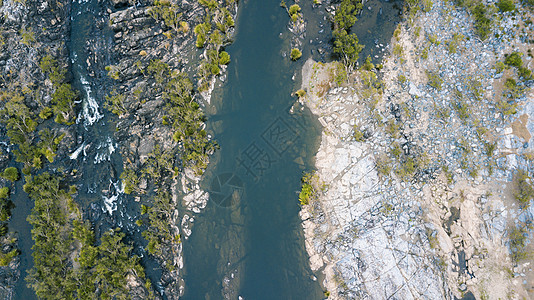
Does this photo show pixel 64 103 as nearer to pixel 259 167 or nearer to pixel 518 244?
pixel 259 167

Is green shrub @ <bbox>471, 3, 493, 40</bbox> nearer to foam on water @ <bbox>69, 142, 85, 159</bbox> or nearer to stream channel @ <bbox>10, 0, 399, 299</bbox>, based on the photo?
stream channel @ <bbox>10, 0, 399, 299</bbox>

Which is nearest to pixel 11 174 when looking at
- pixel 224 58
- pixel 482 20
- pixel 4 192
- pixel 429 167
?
pixel 4 192

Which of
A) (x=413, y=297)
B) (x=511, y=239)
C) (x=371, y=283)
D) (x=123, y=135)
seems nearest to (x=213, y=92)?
A: (x=123, y=135)

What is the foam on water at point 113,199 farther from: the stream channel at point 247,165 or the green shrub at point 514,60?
the green shrub at point 514,60

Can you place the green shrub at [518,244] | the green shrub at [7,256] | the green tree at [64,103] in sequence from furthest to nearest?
the green tree at [64,103], the green shrub at [7,256], the green shrub at [518,244]

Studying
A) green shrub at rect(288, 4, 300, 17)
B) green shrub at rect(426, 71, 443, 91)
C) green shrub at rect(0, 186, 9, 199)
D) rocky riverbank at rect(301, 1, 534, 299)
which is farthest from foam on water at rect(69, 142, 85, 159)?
green shrub at rect(426, 71, 443, 91)

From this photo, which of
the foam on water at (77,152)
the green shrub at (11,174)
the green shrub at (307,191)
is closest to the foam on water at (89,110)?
the foam on water at (77,152)

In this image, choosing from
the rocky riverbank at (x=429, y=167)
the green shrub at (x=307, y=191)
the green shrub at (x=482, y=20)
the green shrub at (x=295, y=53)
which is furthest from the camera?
the green shrub at (x=295, y=53)
